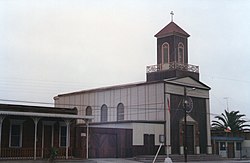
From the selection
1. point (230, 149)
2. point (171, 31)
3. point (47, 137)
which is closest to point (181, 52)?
point (171, 31)

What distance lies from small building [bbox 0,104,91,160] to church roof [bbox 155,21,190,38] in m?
20.8

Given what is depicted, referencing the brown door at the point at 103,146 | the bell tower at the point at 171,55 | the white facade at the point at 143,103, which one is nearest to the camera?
the brown door at the point at 103,146

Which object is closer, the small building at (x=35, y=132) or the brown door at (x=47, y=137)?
the small building at (x=35, y=132)

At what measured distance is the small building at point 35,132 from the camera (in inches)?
1356

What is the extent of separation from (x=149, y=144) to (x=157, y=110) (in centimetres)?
447

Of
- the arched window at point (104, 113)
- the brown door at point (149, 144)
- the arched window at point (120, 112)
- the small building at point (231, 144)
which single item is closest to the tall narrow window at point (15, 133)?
the brown door at point (149, 144)

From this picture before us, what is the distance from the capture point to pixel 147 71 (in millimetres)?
54750

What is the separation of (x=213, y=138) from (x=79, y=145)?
22670 millimetres

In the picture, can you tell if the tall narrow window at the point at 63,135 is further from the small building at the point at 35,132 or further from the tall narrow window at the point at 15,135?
the tall narrow window at the point at 15,135

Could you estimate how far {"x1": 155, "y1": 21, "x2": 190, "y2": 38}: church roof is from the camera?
54.5 metres

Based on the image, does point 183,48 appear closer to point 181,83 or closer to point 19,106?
point 181,83

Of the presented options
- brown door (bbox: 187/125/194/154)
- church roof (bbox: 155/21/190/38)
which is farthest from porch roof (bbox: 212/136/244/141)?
church roof (bbox: 155/21/190/38)

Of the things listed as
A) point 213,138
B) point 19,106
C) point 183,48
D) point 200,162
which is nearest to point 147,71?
point 183,48

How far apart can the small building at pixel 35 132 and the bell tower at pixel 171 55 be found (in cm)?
1751
